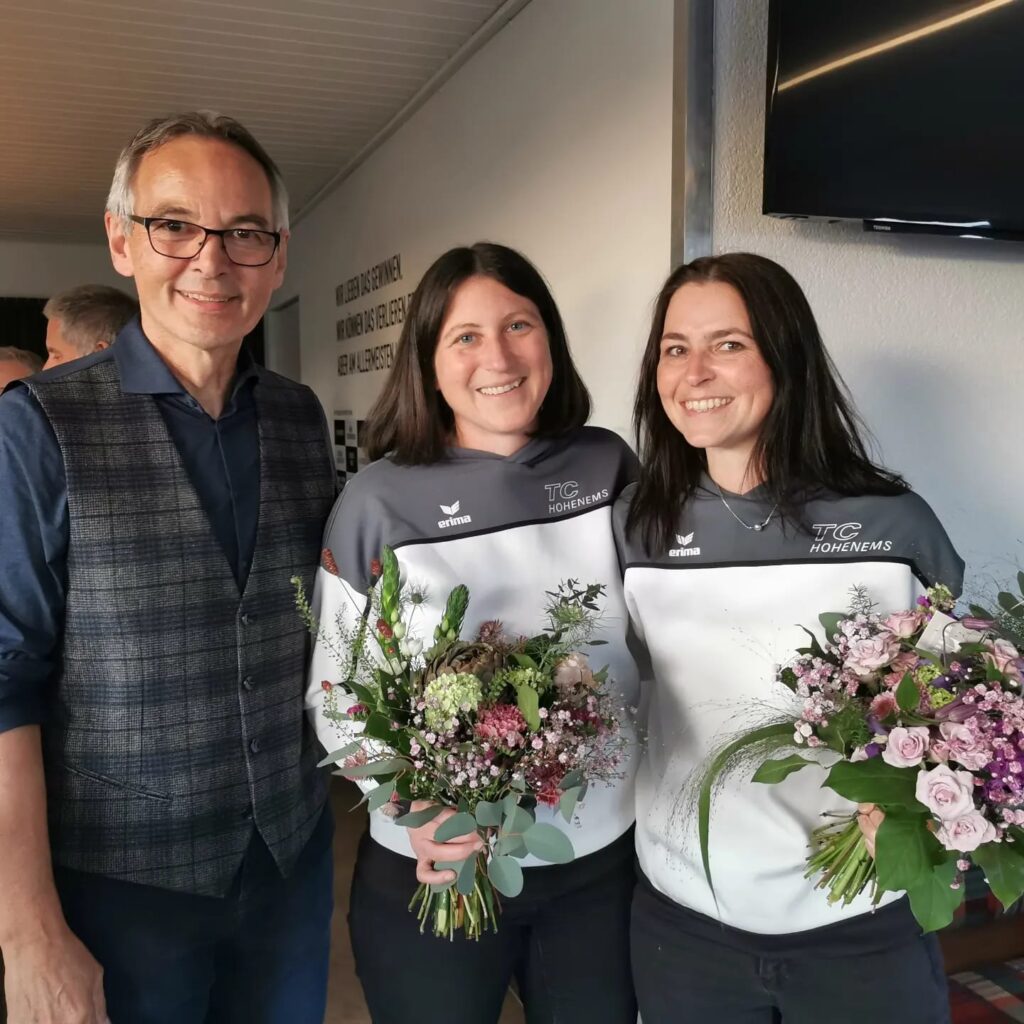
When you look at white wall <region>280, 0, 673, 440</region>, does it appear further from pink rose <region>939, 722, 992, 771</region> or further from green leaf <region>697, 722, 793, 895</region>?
pink rose <region>939, 722, 992, 771</region>

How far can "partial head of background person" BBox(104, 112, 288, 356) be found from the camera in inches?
55.3

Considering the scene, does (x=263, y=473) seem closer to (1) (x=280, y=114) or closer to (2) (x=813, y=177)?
(2) (x=813, y=177)

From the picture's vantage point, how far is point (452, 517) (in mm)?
1603

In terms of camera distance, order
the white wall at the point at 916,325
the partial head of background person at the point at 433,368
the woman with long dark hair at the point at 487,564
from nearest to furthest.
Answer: the woman with long dark hair at the point at 487,564, the partial head of background person at the point at 433,368, the white wall at the point at 916,325

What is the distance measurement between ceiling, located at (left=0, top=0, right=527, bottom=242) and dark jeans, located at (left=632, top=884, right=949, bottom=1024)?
10.6 ft

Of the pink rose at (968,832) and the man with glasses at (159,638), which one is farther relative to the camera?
the man with glasses at (159,638)

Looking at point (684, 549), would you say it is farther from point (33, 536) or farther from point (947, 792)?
point (33, 536)

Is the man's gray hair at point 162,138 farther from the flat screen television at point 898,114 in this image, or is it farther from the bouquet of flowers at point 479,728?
the flat screen television at point 898,114

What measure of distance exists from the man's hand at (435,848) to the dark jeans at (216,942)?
0.16 meters

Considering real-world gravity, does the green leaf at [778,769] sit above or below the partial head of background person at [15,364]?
below

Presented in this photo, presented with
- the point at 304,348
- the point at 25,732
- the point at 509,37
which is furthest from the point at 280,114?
the point at 25,732

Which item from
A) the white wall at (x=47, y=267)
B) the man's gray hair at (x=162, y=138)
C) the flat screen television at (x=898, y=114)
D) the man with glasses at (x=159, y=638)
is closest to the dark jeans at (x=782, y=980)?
the man with glasses at (x=159, y=638)

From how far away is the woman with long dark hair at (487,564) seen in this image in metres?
1.53

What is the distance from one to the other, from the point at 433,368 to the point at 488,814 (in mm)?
845
